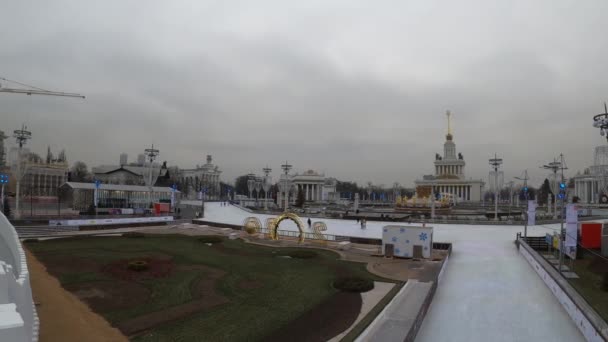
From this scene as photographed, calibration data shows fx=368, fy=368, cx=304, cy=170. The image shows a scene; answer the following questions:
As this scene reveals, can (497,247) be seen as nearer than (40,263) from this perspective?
No

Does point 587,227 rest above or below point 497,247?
above

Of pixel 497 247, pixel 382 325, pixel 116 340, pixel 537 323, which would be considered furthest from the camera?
pixel 497 247

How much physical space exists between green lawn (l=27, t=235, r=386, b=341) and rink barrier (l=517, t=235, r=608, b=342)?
957 centimetres

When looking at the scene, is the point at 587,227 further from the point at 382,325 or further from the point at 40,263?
the point at 40,263

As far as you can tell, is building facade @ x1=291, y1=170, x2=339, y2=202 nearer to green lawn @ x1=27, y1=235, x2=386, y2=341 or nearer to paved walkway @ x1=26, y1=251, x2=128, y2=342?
green lawn @ x1=27, y1=235, x2=386, y2=341

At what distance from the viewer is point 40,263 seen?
979 inches

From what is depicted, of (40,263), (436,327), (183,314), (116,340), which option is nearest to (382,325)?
(436,327)

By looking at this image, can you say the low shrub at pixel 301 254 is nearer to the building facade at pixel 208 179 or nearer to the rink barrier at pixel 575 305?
the rink barrier at pixel 575 305

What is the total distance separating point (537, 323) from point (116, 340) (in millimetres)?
16764

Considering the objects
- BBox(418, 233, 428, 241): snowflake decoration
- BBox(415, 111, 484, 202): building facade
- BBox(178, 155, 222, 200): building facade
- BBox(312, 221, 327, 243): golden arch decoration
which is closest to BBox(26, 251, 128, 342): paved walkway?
BBox(418, 233, 428, 241): snowflake decoration

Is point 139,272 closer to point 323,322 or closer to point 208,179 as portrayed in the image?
point 323,322

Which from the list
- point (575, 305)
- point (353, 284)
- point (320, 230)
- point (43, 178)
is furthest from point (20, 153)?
point (43, 178)

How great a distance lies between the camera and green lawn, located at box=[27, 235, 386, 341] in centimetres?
1461

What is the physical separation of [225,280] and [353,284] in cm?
743
